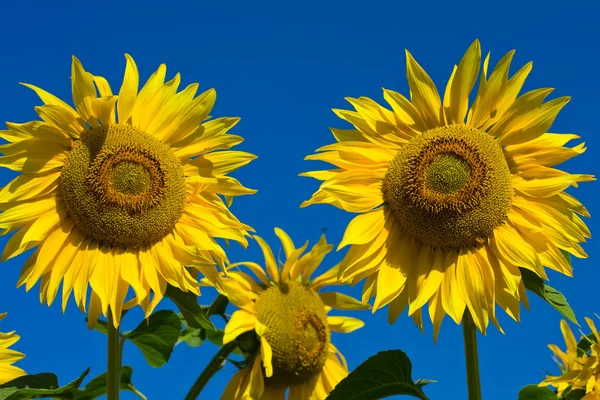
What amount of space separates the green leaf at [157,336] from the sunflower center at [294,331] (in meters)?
0.96

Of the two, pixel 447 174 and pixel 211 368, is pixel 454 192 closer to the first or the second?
pixel 447 174

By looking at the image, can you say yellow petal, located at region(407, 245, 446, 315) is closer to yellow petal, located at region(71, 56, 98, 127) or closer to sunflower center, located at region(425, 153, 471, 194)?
sunflower center, located at region(425, 153, 471, 194)

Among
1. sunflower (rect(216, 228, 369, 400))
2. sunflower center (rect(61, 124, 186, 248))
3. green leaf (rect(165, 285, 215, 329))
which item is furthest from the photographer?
sunflower (rect(216, 228, 369, 400))

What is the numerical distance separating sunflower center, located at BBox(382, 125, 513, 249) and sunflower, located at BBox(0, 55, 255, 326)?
105 centimetres

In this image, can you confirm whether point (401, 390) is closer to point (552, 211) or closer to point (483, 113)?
point (552, 211)

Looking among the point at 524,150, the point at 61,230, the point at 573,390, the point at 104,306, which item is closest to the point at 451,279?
A: the point at 524,150

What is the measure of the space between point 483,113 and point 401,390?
1662mm

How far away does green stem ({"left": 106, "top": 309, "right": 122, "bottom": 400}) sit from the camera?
15.9 ft

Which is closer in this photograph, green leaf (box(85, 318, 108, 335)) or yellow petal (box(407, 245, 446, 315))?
yellow petal (box(407, 245, 446, 315))

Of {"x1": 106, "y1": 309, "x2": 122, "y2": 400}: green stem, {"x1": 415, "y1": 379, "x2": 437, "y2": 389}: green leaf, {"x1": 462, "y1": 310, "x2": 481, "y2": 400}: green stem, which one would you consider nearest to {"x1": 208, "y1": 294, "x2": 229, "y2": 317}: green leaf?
{"x1": 106, "y1": 309, "x2": 122, "y2": 400}: green stem

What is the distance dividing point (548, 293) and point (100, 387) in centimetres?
317

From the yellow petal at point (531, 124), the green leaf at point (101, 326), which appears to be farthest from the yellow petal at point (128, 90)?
the yellow petal at point (531, 124)

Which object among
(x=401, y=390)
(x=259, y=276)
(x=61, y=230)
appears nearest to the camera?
(x=401, y=390)

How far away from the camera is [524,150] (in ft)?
15.5
